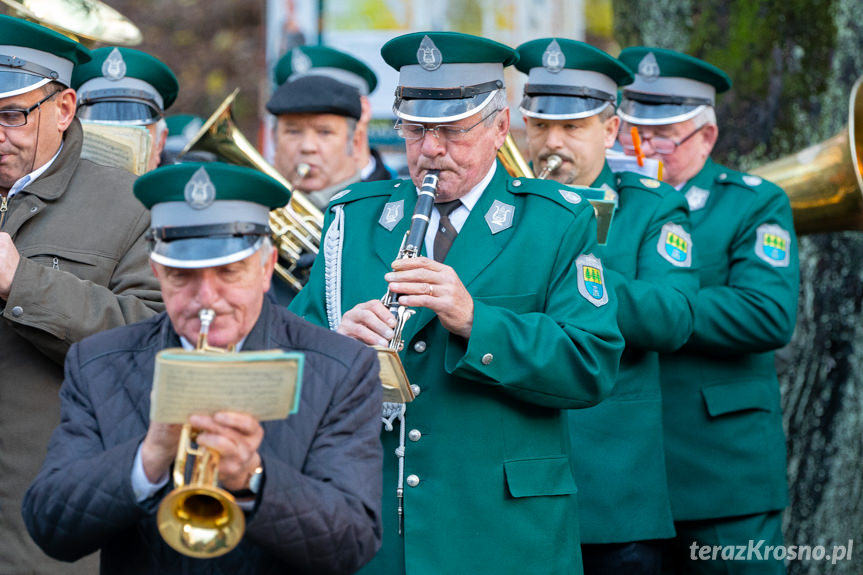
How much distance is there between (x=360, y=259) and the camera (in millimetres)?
4270

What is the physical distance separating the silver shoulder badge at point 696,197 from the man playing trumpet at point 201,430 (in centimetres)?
271

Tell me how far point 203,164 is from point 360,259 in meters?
1.11

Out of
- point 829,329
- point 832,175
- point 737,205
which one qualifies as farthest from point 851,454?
point 737,205

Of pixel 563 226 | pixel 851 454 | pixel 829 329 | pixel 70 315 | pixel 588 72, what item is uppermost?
pixel 588 72

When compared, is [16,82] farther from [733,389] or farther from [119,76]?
[733,389]

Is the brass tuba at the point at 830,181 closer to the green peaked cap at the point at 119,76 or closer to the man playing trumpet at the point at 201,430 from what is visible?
the green peaked cap at the point at 119,76

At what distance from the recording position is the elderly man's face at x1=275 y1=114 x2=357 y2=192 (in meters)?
6.63

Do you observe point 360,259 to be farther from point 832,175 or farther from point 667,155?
point 832,175

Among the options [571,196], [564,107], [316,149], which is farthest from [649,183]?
[316,149]

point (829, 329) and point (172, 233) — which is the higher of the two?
point (172, 233)

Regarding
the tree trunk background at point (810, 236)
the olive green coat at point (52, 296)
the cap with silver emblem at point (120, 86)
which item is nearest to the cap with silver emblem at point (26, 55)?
the olive green coat at point (52, 296)

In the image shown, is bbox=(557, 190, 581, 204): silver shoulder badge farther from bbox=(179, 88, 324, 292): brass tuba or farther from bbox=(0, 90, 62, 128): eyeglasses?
bbox=(179, 88, 324, 292): brass tuba

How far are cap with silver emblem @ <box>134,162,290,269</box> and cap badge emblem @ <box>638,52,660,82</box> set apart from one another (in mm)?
3081

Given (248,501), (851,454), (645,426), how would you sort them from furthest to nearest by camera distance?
(851,454), (645,426), (248,501)
